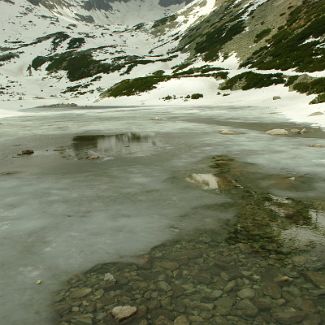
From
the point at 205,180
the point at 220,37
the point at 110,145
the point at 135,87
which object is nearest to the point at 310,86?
the point at 110,145

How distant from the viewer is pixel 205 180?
26.9 feet

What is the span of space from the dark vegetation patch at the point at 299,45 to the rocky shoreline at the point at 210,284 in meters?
33.1

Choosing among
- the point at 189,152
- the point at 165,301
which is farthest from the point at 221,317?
the point at 189,152

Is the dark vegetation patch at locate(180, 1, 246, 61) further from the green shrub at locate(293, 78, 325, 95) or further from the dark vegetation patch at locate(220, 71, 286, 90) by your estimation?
Result: the green shrub at locate(293, 78, 325, 95)

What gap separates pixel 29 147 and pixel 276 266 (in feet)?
36.6

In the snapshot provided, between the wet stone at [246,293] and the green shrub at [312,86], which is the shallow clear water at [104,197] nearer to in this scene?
the wet stone at [246,293]

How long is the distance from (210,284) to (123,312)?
1034 millimetres

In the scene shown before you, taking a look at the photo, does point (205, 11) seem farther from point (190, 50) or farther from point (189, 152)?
point (189, 152)

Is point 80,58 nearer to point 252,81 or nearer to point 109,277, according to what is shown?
point 252,81

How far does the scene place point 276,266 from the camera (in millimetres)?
4488

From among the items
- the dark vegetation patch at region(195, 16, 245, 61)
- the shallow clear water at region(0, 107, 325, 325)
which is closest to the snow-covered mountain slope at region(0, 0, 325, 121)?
the dark vegetation patch at region(195, 16, 245, 61)

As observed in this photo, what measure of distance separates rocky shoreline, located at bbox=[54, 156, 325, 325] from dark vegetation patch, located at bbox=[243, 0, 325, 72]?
33.1 m

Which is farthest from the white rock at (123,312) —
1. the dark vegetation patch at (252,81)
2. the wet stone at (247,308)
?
the dark vegetation patch at (252,81)

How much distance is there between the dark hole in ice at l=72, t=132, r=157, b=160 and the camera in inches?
462
